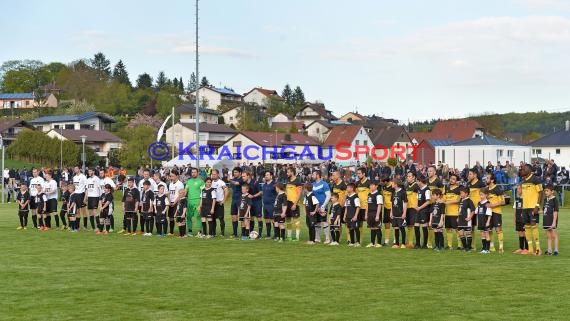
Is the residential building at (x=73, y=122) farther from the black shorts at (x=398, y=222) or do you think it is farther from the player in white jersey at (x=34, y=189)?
the black shorts at (x=398, y=222)

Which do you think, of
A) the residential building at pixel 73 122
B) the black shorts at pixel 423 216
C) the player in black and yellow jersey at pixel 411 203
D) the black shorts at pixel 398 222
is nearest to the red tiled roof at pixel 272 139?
the residential building at pixel 73 122

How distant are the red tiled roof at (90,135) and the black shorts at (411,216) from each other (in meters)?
73.8

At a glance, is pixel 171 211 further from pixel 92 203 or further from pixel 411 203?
pixel 411 203

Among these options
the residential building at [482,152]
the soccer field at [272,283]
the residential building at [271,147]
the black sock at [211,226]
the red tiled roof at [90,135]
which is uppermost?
the red tiled roof at [90,135]

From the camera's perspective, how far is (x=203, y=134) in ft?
308

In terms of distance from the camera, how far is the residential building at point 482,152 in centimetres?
5378

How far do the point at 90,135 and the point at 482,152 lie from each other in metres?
52.7

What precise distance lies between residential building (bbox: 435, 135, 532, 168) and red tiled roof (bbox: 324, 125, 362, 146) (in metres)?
42.9

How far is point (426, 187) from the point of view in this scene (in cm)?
1853

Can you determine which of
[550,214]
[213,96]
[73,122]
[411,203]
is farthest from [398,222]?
[213,96]

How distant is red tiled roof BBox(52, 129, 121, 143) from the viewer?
88.6 metres

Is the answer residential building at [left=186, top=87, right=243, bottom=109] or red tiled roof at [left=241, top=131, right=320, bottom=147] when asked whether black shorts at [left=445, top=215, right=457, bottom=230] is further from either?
residential building at [left=186, top=87, right=243, bottom=109]

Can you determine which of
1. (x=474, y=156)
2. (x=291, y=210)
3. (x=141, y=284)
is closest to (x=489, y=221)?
(x=291, y=210)

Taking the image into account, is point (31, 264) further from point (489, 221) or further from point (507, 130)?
point (507, 130)
